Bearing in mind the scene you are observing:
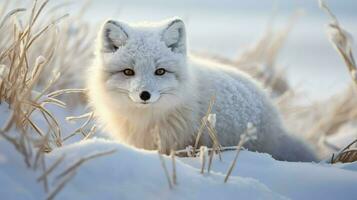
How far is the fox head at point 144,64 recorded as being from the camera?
2.88 meters

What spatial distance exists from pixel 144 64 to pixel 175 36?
30cm

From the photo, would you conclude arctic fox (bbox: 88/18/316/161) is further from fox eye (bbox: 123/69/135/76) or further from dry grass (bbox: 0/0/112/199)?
dry grass (bbox: 0/0/112/199)

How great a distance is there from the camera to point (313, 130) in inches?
205

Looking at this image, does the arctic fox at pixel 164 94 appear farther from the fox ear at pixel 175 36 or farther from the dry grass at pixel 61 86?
the dry grass at pixel 61 86

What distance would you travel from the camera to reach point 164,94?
2.96m

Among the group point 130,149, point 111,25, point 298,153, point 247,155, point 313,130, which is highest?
point 111,25

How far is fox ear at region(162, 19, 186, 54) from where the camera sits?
121 inches

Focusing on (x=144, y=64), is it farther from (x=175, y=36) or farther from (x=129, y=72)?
(x=175, y=36)

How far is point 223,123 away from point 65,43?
2039mm

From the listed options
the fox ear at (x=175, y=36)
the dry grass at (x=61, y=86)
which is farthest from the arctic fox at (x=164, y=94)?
the dry grass at (x=61, y=86)

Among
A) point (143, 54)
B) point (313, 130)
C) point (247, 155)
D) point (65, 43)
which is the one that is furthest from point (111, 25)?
point (313, 130)

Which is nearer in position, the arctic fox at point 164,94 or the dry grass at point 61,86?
the dry grass at point 61,86

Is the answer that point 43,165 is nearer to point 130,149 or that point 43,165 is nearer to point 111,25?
point 130,149

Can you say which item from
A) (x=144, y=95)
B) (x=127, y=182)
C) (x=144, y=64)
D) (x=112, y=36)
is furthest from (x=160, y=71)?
(x=127, y=182)
